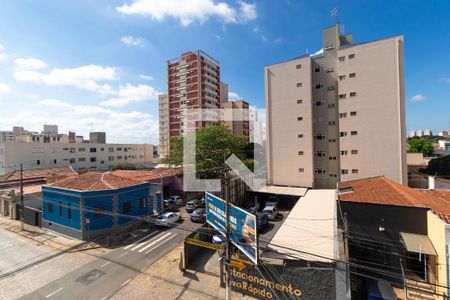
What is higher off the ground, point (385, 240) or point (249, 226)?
point (249, 226)

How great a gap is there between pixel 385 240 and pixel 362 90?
1736 centimetres

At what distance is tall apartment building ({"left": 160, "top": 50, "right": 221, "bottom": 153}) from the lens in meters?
52.2

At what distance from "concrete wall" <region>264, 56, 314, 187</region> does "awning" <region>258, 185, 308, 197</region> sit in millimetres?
1421

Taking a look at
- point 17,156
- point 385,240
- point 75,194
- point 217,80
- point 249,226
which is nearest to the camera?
point 249,226

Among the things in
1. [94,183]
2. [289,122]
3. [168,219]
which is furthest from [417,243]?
[94,183]

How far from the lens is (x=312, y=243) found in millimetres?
10375

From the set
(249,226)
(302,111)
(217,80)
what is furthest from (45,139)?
(249,226)

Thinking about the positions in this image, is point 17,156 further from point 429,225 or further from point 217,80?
point 429,225

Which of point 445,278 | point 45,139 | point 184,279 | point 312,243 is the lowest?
point 184,279

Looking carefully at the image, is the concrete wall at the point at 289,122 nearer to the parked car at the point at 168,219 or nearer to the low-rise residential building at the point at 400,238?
the low-rise residential building at the point at 400,238

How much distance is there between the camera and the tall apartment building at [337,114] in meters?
22.3

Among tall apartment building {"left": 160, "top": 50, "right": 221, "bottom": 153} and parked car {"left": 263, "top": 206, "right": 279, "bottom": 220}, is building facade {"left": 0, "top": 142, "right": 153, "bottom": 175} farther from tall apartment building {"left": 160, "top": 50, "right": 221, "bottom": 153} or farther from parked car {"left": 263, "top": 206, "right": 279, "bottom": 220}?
parked car {"left": 263, "top": 206, "right": 279, "bottom": 220}

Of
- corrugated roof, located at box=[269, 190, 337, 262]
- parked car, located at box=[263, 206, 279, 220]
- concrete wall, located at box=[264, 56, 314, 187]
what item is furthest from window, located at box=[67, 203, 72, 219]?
concrete wall, located at box=[264, 56, 314, 187]

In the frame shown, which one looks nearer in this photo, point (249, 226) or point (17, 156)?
point (249, 226)
